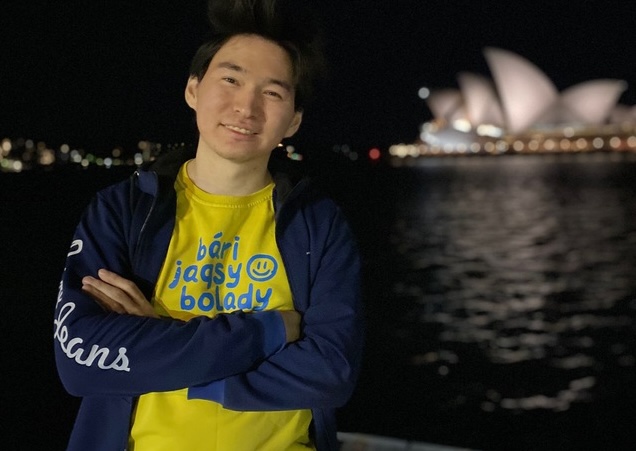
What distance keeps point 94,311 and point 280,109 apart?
1.97 feet

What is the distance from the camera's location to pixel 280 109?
5.04 ft

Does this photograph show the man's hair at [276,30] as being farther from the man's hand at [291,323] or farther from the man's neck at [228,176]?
the man's hand at [291,323]

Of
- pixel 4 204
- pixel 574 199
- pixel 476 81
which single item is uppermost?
pixel 476 81

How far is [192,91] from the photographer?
1.66 meters

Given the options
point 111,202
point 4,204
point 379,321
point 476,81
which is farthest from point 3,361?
point 476,81

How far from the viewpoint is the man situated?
1.40 metres

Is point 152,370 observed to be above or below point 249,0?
below

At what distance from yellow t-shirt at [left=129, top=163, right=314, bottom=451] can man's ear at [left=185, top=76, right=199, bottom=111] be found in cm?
20

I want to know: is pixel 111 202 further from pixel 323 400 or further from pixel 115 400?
pixel 323 400

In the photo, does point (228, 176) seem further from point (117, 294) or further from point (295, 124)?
point (117, 294)

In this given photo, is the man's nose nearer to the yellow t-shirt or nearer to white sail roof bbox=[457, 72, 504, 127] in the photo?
the yellow t-shirt

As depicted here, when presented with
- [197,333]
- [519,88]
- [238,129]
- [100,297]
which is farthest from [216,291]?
[519,88]

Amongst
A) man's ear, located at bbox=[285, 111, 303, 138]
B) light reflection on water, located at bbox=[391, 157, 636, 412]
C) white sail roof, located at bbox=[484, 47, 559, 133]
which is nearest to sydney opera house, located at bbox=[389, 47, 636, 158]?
white sail roof, located at bbox=[484, 47, 559, 133]

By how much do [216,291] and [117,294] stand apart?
212 millimetres
